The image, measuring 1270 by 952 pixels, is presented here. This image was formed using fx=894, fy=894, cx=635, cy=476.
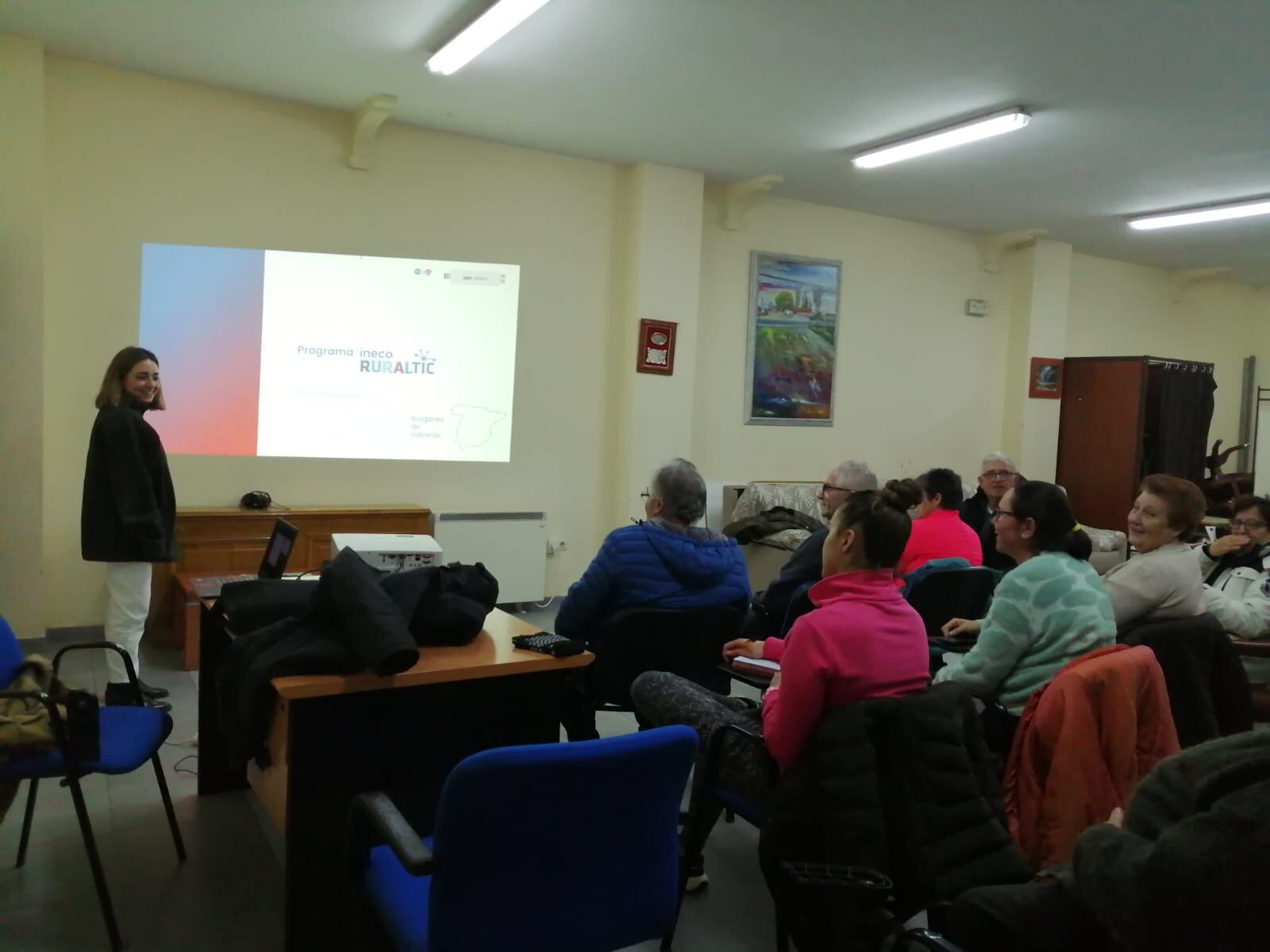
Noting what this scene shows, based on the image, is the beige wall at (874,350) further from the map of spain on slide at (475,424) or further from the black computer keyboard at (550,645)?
the black computer keyboard at (550,645)

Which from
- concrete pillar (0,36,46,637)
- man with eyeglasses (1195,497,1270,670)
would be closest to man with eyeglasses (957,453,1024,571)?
man with eyeglasses (1195,497,1270,670)

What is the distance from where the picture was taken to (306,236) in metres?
4.86

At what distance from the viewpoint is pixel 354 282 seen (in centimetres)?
499

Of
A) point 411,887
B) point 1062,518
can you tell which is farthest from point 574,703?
point 1062,518

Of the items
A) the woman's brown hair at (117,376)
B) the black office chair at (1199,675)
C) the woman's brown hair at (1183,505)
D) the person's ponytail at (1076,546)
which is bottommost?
the black office chair at (1199,675)

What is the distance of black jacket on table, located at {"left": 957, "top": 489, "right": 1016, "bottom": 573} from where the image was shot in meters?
4.43

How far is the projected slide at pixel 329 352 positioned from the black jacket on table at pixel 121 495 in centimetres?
131

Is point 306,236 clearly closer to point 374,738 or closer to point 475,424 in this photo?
point 475,424

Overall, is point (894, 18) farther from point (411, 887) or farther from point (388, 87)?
point (411, 887)

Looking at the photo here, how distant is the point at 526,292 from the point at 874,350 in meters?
2.87

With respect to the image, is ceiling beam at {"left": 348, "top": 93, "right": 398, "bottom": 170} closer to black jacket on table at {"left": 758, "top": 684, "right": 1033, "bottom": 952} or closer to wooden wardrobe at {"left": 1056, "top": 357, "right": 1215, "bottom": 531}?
black jacket on table at {"left": 758, "top": 684, "right": 1033, "bottom": 952}

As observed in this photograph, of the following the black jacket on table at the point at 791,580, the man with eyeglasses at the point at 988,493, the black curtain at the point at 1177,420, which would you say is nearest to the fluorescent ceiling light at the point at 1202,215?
the black curtain at the point at 1177,420

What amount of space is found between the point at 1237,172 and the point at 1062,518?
4.42 metres

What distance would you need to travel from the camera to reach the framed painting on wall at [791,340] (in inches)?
250
